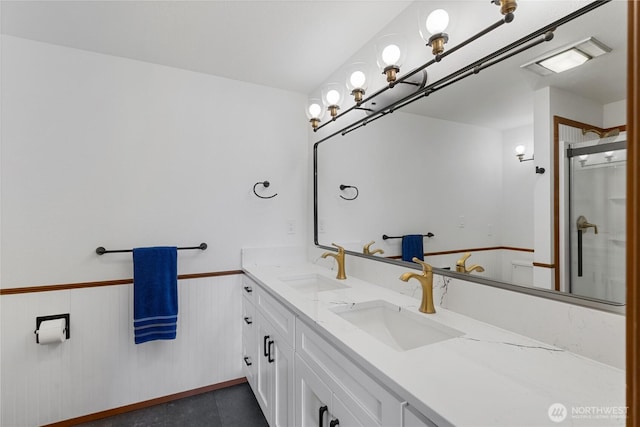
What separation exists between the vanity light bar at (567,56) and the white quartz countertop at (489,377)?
83 cm

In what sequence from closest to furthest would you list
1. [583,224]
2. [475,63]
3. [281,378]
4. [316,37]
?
[583,224]
[475,63]
[281,378]
[316,37]

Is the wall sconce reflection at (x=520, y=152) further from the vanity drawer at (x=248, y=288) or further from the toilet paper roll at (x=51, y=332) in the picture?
the toilet paper roll at (x=51, y=332)

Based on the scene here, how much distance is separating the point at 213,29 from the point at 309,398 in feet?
6.35

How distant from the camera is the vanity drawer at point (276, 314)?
4.52ft

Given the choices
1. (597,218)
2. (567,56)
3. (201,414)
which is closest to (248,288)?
(201,414)

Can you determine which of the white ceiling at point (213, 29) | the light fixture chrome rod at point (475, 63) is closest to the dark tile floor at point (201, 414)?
the light fixture chrome rod at point (475, 63)

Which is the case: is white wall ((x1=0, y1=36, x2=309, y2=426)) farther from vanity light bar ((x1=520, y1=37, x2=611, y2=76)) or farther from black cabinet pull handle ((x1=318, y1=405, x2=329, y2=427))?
vanity light bar ((x1=520, y1=37, x2=611, y2=76))

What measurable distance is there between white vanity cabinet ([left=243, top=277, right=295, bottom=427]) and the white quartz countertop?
16.5 inches

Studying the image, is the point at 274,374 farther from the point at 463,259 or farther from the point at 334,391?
the point at 463,259

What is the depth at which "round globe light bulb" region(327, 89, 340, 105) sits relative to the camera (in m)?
1.98

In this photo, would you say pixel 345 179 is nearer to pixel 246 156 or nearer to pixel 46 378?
pixel 246 156

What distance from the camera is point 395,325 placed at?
1.28 m

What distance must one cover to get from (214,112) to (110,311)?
1.52 m

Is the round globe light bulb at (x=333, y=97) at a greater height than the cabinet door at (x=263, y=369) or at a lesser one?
greater
